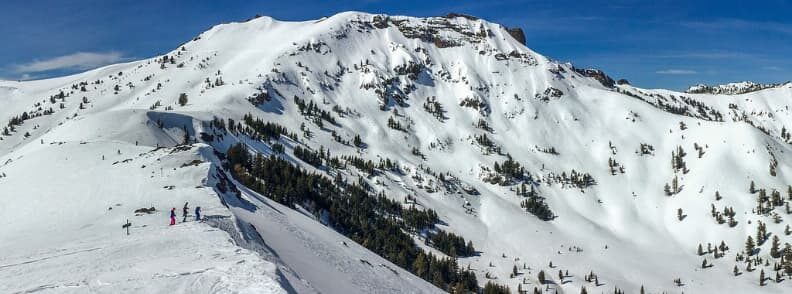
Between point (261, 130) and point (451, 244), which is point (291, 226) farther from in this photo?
point (261, 130)

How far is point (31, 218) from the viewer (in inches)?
1832

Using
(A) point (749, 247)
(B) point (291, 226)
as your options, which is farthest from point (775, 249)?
(B) point (291, 226)

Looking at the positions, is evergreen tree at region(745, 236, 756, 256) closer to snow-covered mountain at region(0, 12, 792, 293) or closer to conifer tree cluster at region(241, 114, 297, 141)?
snow-covered mountain at region(0, 12, 792, 293)

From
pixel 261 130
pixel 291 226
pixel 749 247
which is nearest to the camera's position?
pixel 291 226

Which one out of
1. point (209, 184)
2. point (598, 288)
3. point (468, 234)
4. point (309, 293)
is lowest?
point (598, 288)

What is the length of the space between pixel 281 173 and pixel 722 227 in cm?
16220

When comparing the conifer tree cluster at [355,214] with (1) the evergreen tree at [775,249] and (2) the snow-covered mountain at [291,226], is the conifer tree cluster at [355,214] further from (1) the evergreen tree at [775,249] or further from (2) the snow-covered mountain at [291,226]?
(1) the evergreen tree at [775,249]

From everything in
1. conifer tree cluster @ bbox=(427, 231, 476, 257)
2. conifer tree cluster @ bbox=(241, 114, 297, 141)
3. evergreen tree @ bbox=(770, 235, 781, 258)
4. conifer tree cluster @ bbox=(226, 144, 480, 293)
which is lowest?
evergreen tree @ bbox=(770, 235, 781, 258)

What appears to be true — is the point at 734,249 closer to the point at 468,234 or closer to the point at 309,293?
the point at 468,234

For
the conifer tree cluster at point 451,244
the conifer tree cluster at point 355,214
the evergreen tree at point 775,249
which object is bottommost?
the evergreen tree at point 775,249

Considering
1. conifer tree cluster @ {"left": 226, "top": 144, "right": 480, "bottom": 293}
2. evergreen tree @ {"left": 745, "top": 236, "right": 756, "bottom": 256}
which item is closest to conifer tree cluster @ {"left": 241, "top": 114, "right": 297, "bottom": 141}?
conifer tree cluster @ {"left": 226, "top": 144, "right": 480, "bottom": 293}

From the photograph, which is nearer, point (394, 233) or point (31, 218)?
point (31, 218)

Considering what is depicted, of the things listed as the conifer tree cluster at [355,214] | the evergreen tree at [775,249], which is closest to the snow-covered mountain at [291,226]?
the conifer tree cluster at [355,214]

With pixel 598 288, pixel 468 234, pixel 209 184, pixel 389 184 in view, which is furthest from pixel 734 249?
pixel 209 184
